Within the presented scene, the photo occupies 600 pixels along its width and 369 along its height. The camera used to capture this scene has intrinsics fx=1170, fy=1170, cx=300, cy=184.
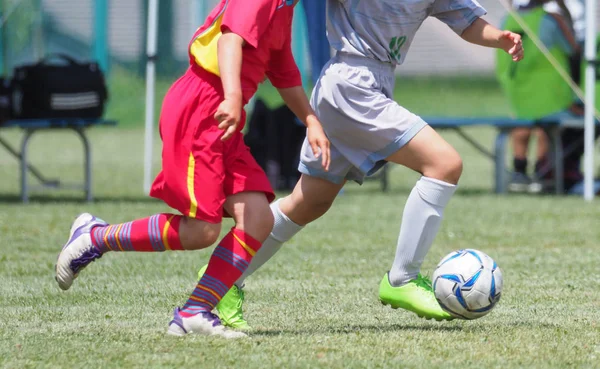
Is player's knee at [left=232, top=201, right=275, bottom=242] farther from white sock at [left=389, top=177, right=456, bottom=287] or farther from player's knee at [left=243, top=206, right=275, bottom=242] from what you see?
white sock at [left=389, top=177, right=456, bottom=287]

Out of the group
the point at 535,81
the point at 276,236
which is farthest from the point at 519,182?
the point at 276,236

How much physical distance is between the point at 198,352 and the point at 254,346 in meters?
0.21

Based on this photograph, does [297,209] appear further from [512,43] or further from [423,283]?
[512,43]

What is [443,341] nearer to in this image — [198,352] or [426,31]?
[198,352]

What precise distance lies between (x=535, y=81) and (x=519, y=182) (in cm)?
104

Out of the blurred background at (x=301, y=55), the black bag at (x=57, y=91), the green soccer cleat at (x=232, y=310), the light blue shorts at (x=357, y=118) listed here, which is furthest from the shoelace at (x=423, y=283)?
the blurred background at (x=301, y=55)

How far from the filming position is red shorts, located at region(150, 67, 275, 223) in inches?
157

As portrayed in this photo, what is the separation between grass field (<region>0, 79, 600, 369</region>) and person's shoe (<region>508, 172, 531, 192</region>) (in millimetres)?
1912

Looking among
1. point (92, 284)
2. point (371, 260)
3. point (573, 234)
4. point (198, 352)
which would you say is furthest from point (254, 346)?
point (573, 234)

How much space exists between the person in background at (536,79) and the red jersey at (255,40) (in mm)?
7453

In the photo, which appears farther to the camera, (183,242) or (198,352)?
(183,242)

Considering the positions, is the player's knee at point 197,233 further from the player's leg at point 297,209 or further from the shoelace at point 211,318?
the player's leg at point 297,209

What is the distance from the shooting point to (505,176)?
11445 mm

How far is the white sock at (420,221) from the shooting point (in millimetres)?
4391
